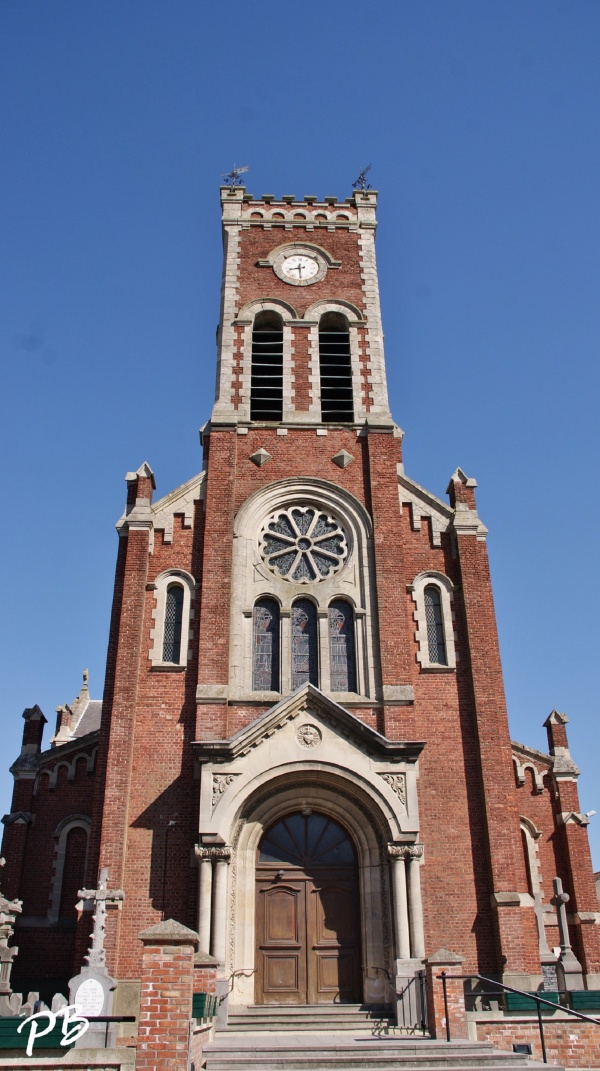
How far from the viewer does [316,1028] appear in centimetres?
1490

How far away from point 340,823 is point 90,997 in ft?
17.8

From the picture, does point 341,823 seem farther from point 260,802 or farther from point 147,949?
point 147,949

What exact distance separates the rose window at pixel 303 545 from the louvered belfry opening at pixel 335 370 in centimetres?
291

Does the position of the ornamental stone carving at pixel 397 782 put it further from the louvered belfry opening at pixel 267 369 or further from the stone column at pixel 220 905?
the louvered belfry opening at pixel 267 369

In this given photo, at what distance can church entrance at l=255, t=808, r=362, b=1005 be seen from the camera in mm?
16359

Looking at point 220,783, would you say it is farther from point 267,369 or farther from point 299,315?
point 299,315

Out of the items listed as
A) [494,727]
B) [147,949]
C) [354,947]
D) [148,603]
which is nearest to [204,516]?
[148,603]

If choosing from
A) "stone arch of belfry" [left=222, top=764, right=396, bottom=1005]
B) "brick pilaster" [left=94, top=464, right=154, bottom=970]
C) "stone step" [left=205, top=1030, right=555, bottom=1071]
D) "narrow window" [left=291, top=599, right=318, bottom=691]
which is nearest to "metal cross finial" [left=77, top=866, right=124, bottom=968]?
"brick pilaster" [left=94, top=464, right=154, bottom=970]

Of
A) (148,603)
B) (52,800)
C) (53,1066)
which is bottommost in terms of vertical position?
(53,1066)

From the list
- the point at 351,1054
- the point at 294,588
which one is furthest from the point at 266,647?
the point at 351,1054

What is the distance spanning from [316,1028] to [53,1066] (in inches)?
244

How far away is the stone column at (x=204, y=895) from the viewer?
15734mm

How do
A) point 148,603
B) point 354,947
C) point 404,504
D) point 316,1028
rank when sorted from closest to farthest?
point 316,1028
point 354,947
point 148,603
point 404,504

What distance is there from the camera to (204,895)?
52.5ft
